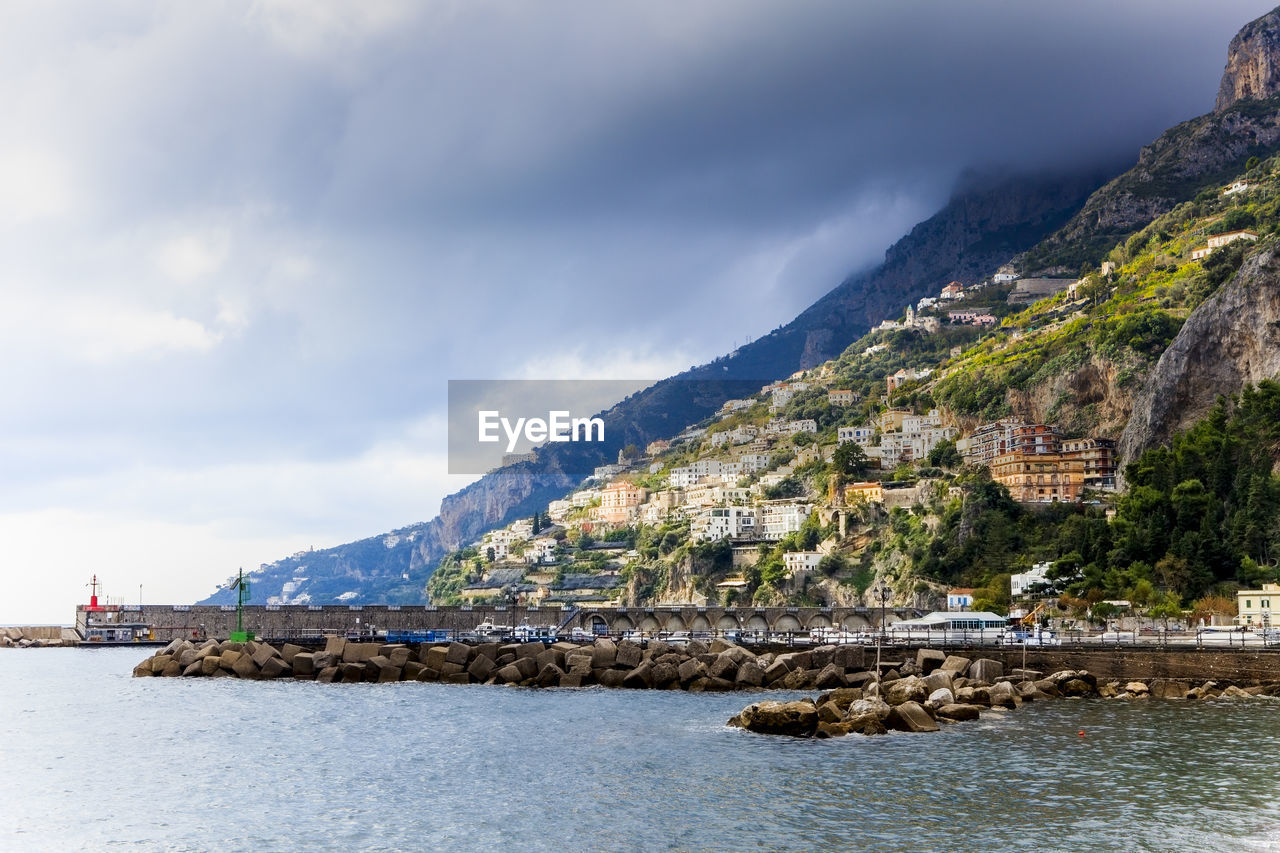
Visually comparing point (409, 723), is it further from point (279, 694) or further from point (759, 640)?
point (759, 640)

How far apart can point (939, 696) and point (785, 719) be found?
8.63 m

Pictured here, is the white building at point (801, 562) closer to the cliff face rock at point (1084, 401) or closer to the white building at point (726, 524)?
the white building at point (726, 524)

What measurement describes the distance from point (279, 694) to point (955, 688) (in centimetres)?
3332

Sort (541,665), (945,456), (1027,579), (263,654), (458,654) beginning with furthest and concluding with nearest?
1. (945,456)
2. (1027,579)
3. (263,654)
4. (458,654)
5. (541,665)

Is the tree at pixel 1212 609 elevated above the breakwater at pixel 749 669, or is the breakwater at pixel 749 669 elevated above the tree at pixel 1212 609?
the tree at pixel 1212 609

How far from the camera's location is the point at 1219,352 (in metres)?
107

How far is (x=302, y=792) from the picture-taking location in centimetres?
3450

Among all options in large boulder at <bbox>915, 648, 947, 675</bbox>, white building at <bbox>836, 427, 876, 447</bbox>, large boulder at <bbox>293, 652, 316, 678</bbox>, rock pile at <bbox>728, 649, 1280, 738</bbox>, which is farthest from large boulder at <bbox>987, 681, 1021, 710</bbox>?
white building at <bbox>836, 427, 876, 447</bbox>

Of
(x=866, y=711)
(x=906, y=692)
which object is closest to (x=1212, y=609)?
(x=906, y=692)

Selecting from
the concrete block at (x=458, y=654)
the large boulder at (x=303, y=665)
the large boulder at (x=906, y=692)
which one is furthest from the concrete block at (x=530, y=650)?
the large boulder at (x=906, y=692)

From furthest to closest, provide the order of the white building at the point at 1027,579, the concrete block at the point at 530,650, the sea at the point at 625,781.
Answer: the white building at the point at 1027,579, the concrete block at the point at 530,650, the sea at the point at 625,781

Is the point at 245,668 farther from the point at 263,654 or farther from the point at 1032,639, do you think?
the point at 1032,639

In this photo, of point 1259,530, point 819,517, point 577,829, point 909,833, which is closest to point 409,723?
point 577,829

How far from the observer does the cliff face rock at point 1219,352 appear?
104250 mm
